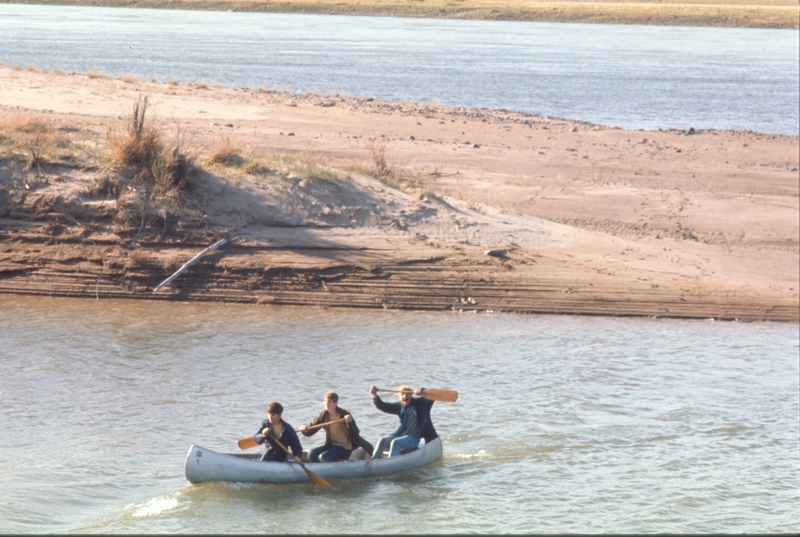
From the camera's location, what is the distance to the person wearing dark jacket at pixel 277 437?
33.6 feet

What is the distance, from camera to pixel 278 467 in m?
10.4

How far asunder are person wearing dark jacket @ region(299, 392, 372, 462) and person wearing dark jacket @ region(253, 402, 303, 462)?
0.82ft

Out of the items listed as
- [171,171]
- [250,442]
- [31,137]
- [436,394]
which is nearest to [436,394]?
[436,394]

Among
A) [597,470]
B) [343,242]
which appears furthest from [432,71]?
[597,470]

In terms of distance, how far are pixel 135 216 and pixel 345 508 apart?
9.22 m

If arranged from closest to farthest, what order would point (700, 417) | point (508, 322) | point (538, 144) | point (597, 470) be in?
point (597, 470) → point (700, 417) → point (508, 322) → point (538, 144)

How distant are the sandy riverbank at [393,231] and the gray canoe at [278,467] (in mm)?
5744

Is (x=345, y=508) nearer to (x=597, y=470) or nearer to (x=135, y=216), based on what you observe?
(x=597, y=470)

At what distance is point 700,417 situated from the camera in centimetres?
1290

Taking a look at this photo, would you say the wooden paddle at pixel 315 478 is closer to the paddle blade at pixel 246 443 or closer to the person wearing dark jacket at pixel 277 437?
the person wearing dark jacket at pixel 277 437

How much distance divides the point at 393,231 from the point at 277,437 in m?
8.31

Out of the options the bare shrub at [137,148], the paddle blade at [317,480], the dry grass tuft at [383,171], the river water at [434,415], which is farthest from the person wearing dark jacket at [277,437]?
the dry grass tuft at [383,171]

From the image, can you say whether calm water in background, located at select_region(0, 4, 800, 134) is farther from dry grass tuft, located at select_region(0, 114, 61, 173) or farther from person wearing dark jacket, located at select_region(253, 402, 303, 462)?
person wearing dark jacket, located at select_region(253, 402, 303, 462)

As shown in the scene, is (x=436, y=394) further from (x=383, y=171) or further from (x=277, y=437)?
(x=383, y=171)
